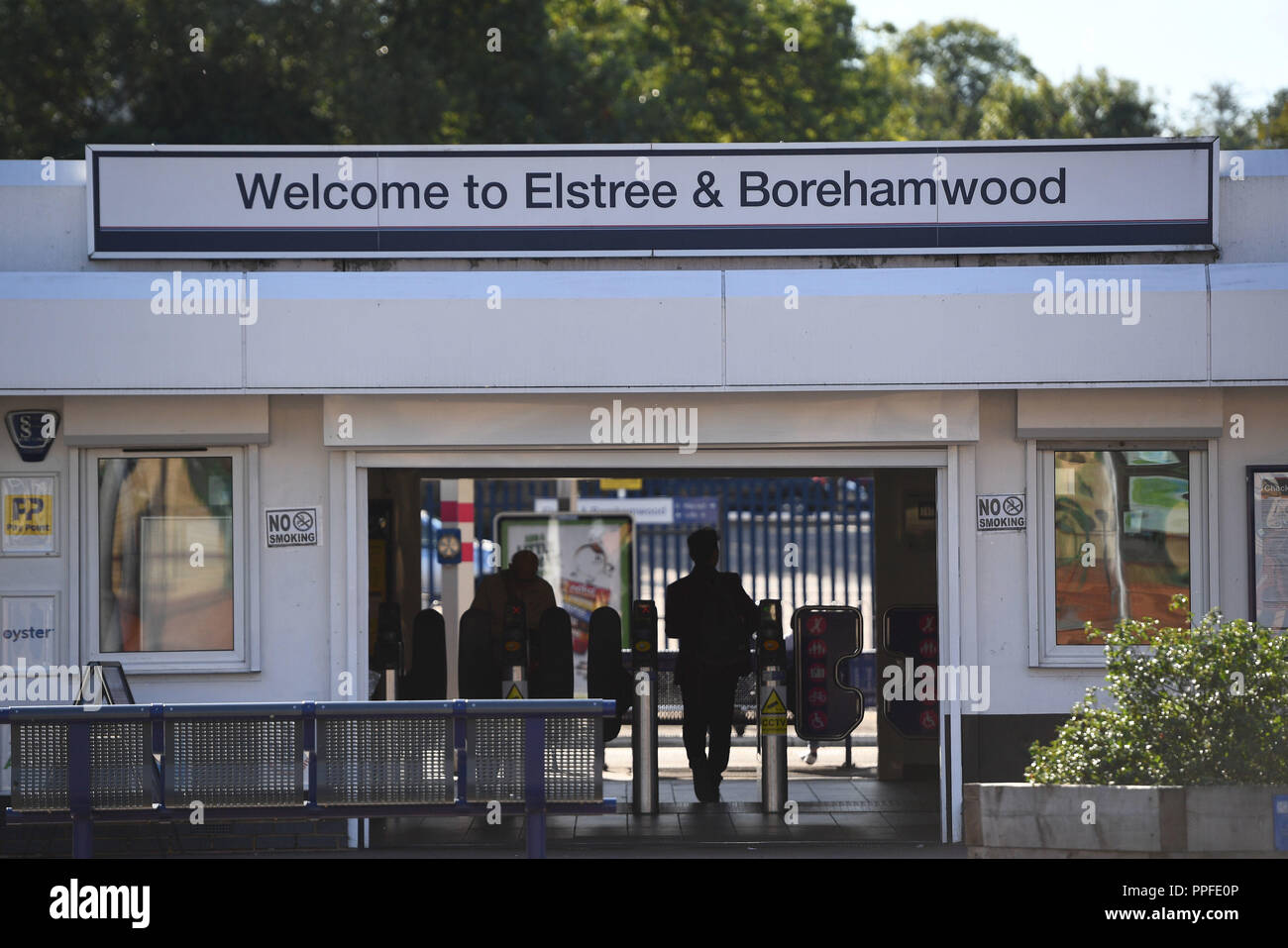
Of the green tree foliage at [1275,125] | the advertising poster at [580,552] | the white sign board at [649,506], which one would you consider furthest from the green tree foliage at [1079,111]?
the advertising poster at [580,552]

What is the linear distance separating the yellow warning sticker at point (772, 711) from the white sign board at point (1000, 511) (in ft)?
6.36

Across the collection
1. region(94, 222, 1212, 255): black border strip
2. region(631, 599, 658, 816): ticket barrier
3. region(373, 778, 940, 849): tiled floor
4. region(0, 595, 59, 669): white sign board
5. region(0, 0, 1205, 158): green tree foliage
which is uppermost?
region(0, 0, 1205, 158): green tree foliage

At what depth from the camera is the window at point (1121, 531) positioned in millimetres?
9086

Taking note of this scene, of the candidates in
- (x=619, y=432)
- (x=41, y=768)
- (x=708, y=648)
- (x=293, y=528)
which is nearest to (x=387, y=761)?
(x=41, y=768)

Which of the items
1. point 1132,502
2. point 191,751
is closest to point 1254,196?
point 1132,502

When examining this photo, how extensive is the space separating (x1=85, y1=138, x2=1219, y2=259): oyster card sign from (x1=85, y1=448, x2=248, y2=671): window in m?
1.28

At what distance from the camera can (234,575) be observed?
29.5ft

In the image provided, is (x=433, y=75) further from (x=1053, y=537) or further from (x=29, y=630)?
(x=1053, y=537)

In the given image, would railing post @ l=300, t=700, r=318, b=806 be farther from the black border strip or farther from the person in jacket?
the person in jacket

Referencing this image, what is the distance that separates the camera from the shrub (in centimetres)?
614

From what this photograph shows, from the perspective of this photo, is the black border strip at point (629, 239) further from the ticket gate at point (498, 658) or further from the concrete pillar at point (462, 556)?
the concrete pillar at point (462, 556)

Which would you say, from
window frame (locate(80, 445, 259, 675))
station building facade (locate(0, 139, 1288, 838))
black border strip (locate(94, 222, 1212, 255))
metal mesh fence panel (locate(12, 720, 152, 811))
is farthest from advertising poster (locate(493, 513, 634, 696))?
metal mesh fence panel (locate(12, 720, 152, 811))

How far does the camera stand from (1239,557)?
8.98 metres

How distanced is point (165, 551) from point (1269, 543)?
6.53m
